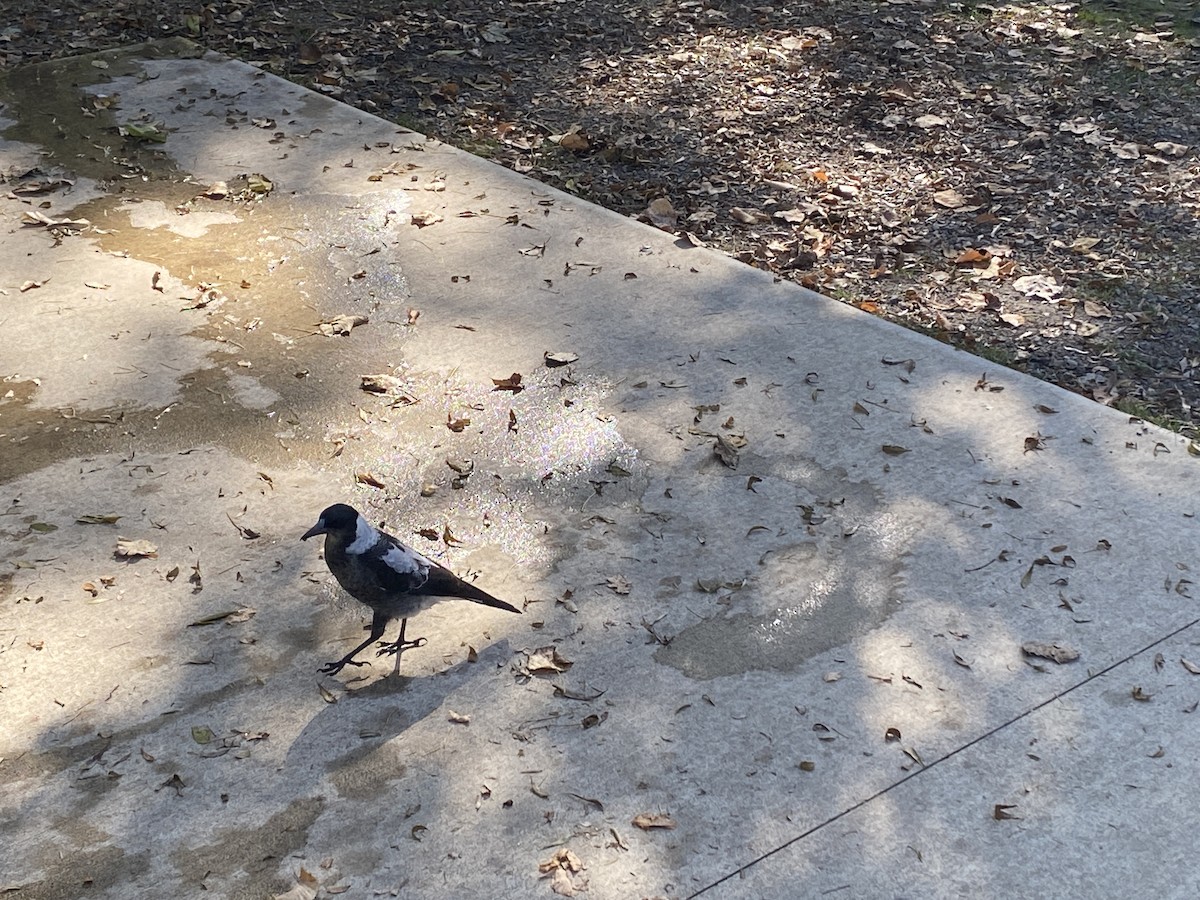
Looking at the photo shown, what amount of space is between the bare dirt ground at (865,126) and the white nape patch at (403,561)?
2500 millimetres

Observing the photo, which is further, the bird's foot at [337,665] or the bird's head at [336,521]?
the bird's foot at [337,665]

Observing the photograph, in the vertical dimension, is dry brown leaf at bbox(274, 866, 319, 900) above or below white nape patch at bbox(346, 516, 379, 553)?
below

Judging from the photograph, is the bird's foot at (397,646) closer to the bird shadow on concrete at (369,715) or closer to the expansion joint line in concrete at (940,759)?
the bird shadow on concrete at (369,715)

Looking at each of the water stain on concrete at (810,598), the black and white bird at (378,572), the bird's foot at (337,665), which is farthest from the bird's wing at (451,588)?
the water stain on concrete at (810,598)

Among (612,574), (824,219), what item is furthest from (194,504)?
(824,219)

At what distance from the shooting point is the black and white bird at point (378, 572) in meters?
3.03

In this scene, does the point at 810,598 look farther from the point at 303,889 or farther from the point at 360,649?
the point at 303,889

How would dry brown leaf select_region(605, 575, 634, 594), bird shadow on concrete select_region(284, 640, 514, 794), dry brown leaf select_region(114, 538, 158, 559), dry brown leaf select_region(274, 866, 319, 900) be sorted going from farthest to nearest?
dry brown leaf select_region(114, 538, 158, 559) < dry brown leaf select_region(605, 575, 634, 594) < bird shadow on concrete select_region(284, 640, 514, 794) < dry brown leaf select_region(274, 866, 319, 900)

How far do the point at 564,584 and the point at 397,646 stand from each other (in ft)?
1.63

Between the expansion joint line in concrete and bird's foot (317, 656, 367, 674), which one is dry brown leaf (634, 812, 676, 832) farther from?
bird's foot (317, 656, 367, 674)

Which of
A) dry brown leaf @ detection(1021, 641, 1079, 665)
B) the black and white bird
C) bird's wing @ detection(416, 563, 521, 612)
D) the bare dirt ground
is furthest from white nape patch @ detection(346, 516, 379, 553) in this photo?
the bare dirt ground

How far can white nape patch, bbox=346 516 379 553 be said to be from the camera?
303 cm

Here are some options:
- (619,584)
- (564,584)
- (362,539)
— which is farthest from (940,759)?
(362,539)

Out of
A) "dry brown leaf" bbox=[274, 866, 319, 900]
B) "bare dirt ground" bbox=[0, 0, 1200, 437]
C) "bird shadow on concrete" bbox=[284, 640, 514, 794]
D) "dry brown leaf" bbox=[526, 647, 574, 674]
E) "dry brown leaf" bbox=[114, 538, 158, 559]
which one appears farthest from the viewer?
"bare dirt ground" bbox=[0, 0, 1200, 437]
